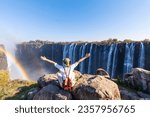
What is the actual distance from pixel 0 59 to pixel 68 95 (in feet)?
168

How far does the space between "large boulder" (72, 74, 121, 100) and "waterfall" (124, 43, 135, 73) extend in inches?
1386

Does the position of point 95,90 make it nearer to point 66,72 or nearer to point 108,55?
point 66,72

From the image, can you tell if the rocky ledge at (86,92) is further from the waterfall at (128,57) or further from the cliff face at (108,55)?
the waterfall at (128,57)

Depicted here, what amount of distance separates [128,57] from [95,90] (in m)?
36.7

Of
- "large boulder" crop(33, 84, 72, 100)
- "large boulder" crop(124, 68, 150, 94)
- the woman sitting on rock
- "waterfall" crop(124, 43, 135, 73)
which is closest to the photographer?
the woman sitting on rock

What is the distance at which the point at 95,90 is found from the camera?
1204cm

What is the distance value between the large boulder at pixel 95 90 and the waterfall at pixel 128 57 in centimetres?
3519

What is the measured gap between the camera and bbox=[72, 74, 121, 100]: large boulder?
A: 1200 centimetres

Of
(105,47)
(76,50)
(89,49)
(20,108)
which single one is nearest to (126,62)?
(105,47)

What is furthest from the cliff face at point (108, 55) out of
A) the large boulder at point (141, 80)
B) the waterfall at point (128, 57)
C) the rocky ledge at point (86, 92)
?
the rocky ledge at point (86, 92)

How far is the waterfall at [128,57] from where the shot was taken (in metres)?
47.3

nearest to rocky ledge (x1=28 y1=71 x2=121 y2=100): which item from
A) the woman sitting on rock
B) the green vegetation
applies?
the woman sitting on rock

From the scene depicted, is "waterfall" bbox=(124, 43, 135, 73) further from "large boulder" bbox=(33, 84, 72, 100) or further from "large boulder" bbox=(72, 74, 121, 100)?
"large boulder" bbox=(33, 84, 72, 100)

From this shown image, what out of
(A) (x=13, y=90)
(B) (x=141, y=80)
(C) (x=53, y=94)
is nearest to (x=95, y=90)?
(C) (x=53, y=94)
